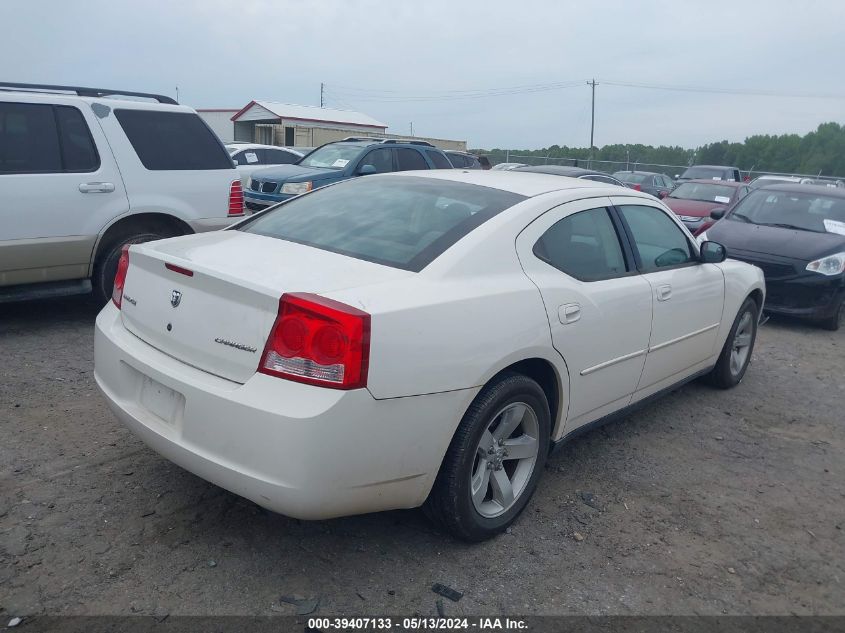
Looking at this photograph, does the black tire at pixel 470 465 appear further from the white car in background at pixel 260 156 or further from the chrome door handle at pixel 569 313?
the white car in background at pixel 260 156

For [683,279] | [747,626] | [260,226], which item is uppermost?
[260,226]

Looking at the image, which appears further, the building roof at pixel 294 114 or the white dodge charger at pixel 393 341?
the building roof at pixel 294 114

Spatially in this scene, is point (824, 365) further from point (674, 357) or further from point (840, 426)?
point (674, 357)

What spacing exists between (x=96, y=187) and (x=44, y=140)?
524 millimetres

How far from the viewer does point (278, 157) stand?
17.9 metres

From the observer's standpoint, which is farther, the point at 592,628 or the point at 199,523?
the point at 199,523

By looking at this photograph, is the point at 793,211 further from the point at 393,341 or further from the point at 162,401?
the point at 162,401

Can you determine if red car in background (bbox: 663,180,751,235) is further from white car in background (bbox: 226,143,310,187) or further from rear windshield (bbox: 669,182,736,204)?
white car in background (bbox: 226,143,310,187)

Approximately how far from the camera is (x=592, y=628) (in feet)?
9.11

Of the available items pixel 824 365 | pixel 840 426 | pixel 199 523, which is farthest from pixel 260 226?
pixel 824 365

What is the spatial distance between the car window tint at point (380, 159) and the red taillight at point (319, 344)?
9.49 metres

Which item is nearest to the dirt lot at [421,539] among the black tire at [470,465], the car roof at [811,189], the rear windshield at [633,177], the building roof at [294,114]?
the black tire at [470,465]

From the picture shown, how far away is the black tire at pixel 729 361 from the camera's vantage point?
5.51 meters

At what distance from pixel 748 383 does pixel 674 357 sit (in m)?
1.93
